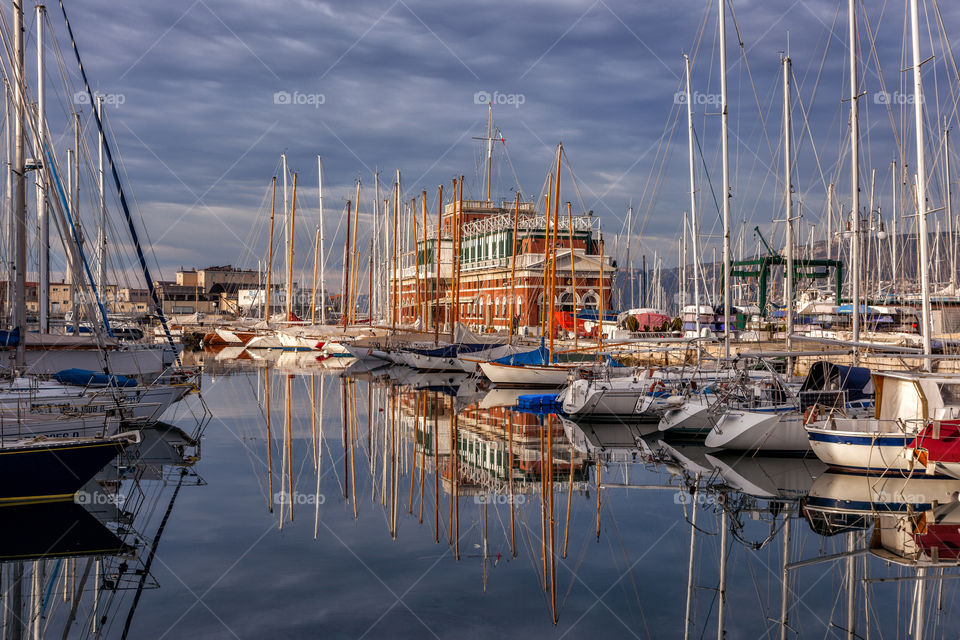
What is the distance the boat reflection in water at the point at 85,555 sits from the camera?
36.1 ft

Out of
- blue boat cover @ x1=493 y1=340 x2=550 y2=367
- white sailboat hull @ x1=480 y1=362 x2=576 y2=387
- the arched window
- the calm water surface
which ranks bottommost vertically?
the calm water surface

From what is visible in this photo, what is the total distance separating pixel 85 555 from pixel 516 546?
6.87 m

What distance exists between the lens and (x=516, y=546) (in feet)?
49.1

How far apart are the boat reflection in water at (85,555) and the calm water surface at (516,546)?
0.25 ft

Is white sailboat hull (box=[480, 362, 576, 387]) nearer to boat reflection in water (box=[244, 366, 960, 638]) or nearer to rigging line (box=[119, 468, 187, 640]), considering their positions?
boat reflection in water (box=[244, 366, 960, 638])

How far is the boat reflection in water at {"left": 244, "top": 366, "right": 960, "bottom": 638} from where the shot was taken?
1194cm

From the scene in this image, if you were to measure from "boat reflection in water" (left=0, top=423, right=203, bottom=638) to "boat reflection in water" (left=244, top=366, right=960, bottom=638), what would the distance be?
2668mm

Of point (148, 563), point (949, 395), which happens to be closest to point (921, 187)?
point (949, 395)

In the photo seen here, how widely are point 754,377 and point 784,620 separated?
1892cm

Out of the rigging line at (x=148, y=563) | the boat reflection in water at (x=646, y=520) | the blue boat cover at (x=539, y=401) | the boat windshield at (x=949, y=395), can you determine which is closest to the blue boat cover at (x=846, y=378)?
the boat reflection in water at (x=646, y=520)

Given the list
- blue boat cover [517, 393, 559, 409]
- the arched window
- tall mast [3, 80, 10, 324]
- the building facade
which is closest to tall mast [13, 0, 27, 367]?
tall mast [3, 80, 10, 324]

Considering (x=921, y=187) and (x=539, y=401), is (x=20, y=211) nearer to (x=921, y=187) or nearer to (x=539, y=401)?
(x=539, y=401)

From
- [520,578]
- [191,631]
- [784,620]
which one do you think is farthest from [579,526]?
[191,631]

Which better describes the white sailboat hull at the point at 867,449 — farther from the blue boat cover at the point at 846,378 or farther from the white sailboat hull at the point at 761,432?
the blue boat cover at the point at 846,378
